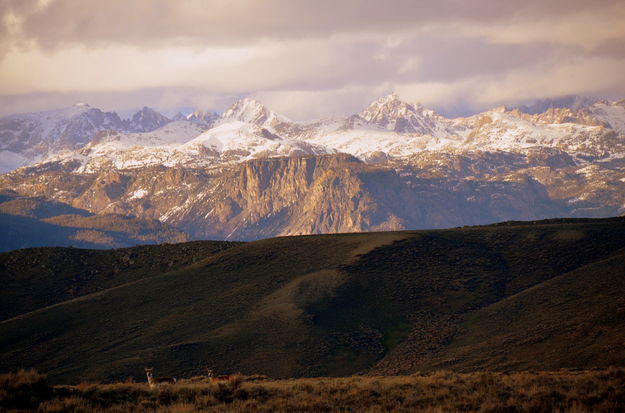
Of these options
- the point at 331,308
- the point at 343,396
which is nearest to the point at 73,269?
the point at 331,308

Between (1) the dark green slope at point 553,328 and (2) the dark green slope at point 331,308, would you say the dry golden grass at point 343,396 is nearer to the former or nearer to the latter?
(1) the dark green slope at point 553,328

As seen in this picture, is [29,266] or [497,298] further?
[29,266]

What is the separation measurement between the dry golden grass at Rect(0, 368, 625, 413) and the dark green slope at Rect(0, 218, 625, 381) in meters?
28.2

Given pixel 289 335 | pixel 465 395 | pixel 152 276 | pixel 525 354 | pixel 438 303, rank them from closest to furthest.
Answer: pixel 465 395 → pixel 525 354 → pixel 289 335 → pixel 438 303 → pixel 152 276

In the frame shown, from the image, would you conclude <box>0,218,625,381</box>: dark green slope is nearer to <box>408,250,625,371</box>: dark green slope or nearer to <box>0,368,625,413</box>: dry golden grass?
<box>408,250,625,371</box>: dark green slope

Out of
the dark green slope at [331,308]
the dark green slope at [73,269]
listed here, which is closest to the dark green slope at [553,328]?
the dark green slope at [331,308]

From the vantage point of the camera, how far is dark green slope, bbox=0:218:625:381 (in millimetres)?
91312

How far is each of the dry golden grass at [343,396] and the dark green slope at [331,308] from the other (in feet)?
92.4

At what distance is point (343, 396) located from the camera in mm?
41438

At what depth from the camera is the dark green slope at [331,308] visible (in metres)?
91.3

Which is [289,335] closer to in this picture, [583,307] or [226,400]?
[583,307]

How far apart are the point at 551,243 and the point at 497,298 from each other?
2165 centimetres

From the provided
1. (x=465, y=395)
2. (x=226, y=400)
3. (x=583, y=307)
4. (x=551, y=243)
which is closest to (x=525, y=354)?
(x=583, y=307)

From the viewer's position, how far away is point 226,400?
41438 millimetres
